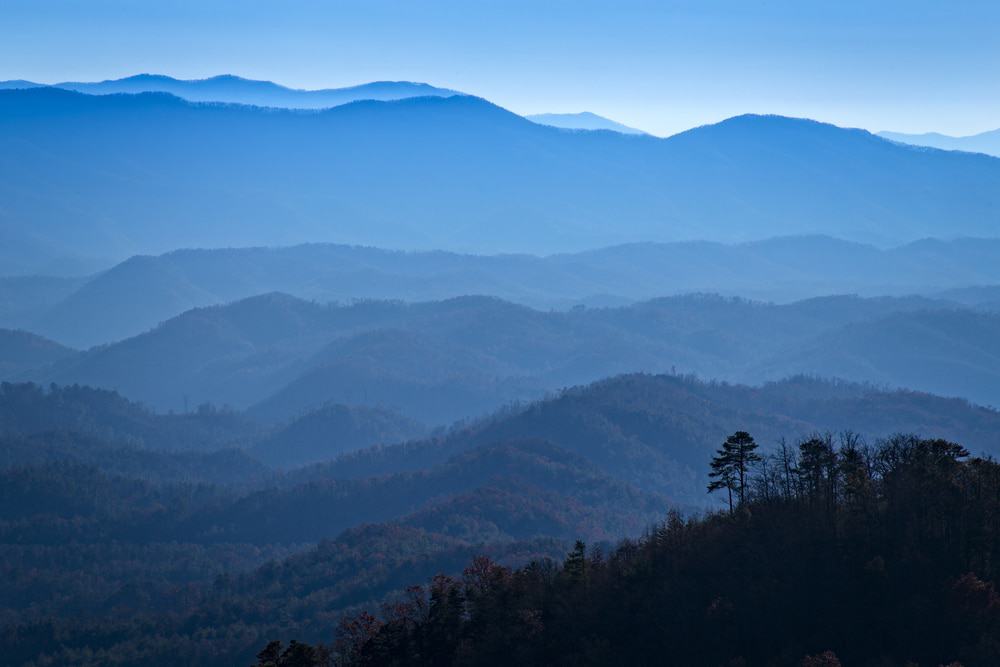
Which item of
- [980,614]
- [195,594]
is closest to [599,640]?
[980,614]

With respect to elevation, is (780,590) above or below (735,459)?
below

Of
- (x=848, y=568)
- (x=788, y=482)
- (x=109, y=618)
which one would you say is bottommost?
(x=109, y=618)

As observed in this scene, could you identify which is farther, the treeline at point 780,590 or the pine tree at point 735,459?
the pine tree at point 735,459

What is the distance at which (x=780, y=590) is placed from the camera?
68.1 m

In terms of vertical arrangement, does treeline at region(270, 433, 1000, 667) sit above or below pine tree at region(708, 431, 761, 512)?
below

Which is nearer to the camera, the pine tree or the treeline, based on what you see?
the treeline

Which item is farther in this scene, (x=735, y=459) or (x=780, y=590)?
(x=735, y=459)

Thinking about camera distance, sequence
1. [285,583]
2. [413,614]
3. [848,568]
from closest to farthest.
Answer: [848,568] < [413,614] < [285,583]

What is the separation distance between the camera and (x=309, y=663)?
61.2m

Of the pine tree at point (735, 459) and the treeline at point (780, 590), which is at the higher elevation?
the pine tree at point (735, 459)

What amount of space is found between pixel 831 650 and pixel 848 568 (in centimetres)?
835

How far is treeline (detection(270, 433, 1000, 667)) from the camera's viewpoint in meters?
62.4

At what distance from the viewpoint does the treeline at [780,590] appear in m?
62.4

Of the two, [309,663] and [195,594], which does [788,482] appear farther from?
[195,594]
